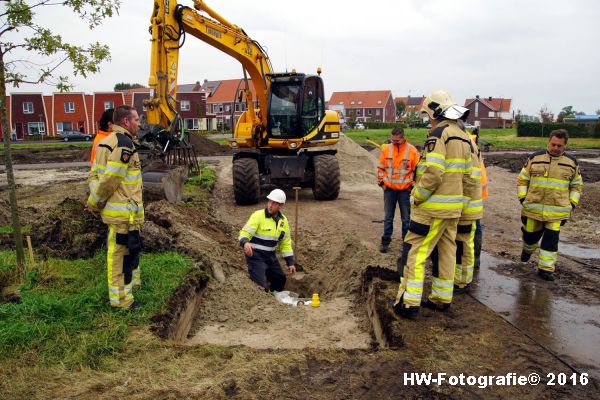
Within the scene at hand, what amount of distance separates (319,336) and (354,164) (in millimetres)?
Answer: 14135

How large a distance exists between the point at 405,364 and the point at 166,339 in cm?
220

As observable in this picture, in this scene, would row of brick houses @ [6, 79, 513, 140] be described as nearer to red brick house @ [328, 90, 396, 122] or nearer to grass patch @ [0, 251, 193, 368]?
red brick house @ [328, 90, 396, 122]

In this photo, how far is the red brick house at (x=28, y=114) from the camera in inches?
2203

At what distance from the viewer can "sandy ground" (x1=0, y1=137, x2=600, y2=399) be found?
3.51m

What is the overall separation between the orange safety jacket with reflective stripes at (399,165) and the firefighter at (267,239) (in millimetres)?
1887

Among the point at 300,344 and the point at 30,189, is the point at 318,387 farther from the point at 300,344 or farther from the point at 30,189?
the point at 30,189

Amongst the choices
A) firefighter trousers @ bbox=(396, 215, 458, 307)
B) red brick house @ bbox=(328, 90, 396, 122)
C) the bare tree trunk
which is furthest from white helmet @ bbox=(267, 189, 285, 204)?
red brick house @ bbox=(328, 90, 396, 122)

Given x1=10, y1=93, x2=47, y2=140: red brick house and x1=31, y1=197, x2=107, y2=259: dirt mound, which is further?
x1=10, y1=93, x2=47, y2=140: red brick house

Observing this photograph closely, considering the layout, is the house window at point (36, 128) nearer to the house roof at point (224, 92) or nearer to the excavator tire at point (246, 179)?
the house roof at point (224, 92)

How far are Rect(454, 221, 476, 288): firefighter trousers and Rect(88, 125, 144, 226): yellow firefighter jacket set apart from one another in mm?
3515

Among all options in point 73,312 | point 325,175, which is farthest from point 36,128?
point 73,312

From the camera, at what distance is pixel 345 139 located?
21.5 m

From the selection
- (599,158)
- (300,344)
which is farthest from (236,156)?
(599,158)

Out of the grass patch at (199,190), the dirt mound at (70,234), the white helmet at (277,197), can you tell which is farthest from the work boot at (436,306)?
the grass patch at (199,190)
